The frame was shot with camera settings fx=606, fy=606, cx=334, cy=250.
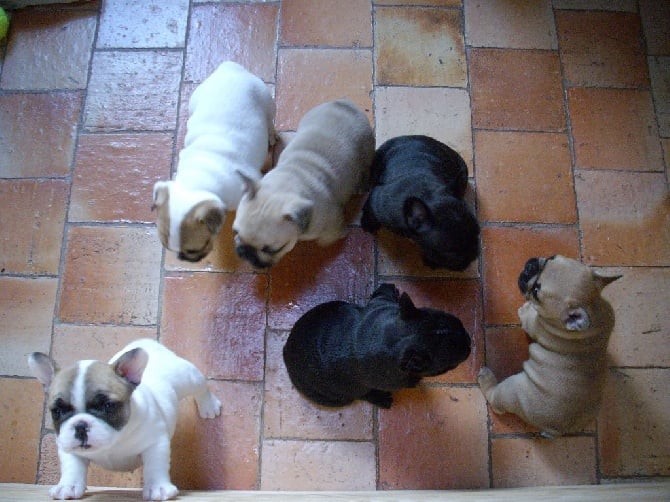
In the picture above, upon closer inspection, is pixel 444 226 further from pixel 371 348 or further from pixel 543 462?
pixel 543 462

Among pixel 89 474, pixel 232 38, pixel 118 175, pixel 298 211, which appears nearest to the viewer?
pixel 298 211

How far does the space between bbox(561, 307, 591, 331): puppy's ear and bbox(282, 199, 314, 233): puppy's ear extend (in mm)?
1264

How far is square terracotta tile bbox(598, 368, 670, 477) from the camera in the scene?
3242mm

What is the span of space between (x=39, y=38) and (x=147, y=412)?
2.71 metres

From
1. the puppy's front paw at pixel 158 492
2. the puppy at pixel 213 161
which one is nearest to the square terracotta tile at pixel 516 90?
the puppy at pixel 213 161

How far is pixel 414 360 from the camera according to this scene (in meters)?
2.45

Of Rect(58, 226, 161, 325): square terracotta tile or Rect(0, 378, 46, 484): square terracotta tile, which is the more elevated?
Rect(58, 226, 161, 325): square terracotta tile

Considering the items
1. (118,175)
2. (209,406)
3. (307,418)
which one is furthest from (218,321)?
(118,175)

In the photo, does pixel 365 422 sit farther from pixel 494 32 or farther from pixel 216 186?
pixel 494 32

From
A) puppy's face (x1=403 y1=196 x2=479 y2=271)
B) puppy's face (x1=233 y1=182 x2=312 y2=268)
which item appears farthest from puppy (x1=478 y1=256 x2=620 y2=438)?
puppy's face (x1=233 y1=182 x2=312 y2=268)

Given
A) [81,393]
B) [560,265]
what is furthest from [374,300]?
[81,393]

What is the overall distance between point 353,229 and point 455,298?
70cm

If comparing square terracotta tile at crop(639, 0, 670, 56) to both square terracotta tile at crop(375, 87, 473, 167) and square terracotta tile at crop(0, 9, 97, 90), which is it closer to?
square terracotta tile at crop(375, 87, 473, 167)

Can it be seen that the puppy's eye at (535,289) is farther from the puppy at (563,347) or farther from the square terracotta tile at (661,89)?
the square terracotta tile at (661,89)
